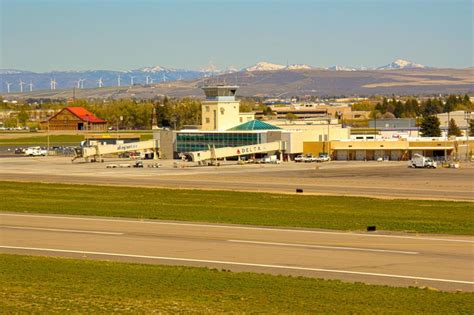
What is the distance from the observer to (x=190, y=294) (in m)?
28.5

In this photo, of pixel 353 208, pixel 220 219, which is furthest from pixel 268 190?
pixel 220 219

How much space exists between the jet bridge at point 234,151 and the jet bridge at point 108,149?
934cm

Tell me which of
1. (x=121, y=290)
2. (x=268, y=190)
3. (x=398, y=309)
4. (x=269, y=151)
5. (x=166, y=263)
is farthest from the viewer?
(x=269, y=151)

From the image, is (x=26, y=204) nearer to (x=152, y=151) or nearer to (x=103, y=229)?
(x=103, y=229)

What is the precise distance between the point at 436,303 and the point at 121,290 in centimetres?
956

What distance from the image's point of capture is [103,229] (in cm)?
4672

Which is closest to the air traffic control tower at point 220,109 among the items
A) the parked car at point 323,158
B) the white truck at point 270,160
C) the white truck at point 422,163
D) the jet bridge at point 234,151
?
the jet bridge at point 234,151

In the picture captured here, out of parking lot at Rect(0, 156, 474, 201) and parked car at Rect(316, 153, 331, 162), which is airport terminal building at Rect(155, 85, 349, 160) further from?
parking lot at Rect(0, 156, 474, 201)

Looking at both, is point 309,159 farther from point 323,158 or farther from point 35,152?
point 35,152

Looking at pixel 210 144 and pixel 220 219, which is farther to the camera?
pixel 210 144

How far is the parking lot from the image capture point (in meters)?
79.5

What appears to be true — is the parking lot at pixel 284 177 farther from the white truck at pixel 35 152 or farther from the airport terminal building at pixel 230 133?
the white truck at pixel 35 152

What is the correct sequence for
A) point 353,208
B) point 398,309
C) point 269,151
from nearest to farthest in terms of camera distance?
point 398,309 → point 353,208 → point 269,151

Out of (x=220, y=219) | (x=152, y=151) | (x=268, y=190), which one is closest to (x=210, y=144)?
(x=152, y=151)
